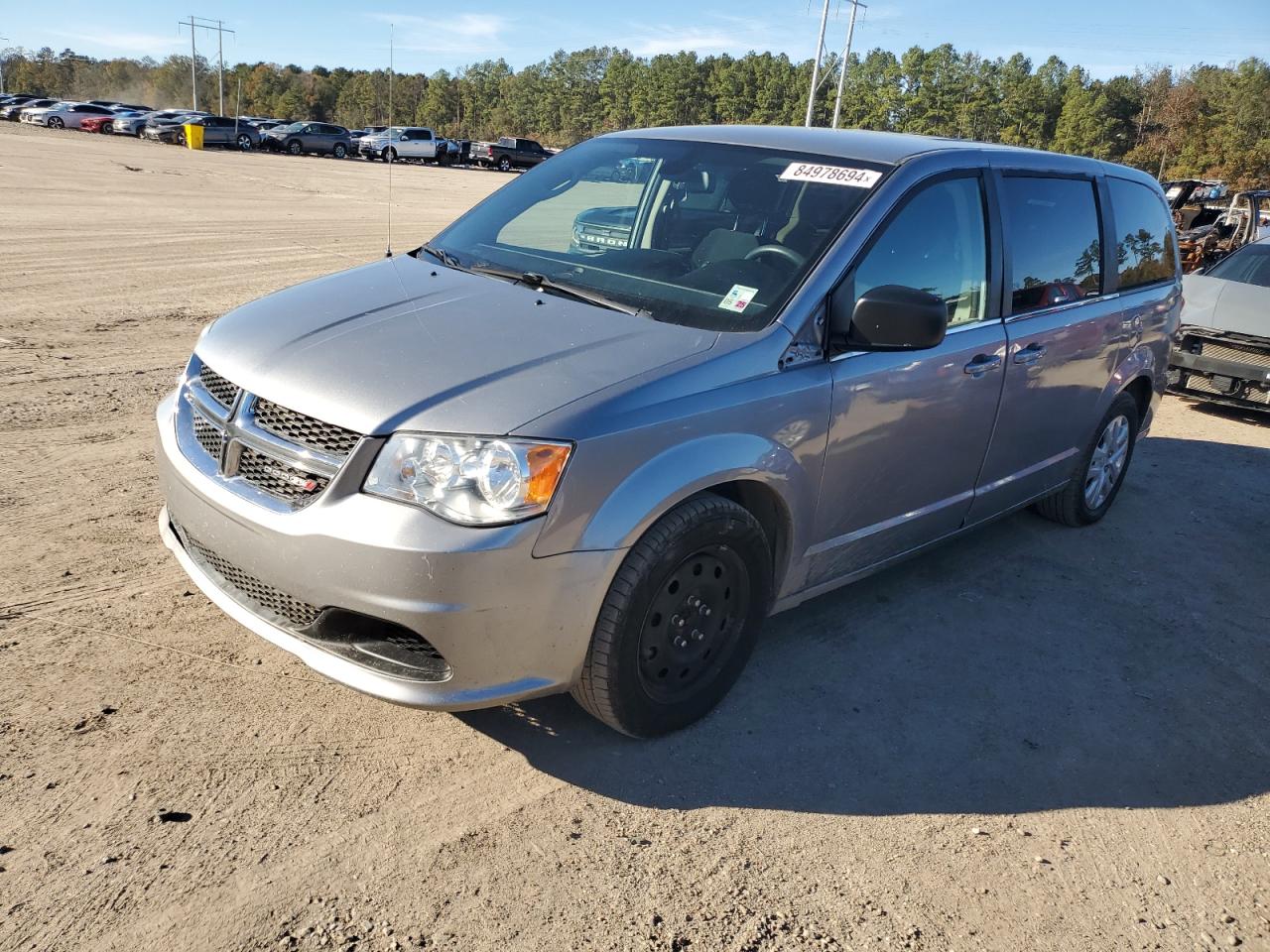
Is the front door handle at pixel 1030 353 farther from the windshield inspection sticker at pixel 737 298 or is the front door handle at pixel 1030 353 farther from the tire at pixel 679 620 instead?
the tire at pixel 679 620

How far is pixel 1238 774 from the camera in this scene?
3.58 m

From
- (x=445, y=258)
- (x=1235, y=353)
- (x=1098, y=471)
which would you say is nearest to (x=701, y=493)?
(x=445, y=258)

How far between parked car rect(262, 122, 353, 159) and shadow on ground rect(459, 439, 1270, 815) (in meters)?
53.1

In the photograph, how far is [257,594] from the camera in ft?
9.99

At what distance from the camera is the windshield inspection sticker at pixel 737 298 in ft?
11.3

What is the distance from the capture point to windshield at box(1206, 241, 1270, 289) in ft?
31.3

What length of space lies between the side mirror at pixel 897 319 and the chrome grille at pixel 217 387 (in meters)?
1.98

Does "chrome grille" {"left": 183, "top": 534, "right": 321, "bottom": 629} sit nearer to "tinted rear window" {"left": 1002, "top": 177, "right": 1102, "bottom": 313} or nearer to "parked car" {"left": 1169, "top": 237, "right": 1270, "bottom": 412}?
"tinted rear window" {"left": 1002, "top": 177, "right": 1102, "bottom": 313}

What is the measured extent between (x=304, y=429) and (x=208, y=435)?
0.54 meters

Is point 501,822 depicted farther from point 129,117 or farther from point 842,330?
point 129,117

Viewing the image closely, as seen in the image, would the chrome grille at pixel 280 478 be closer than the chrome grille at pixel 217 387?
Yes

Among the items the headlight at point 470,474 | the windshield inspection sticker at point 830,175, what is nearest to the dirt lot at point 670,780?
the headlight at point 470,474

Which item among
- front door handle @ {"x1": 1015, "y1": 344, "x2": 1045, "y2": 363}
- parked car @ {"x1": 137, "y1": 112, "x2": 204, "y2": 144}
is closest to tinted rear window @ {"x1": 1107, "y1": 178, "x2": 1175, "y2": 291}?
front door handle @ {"x1": 1015, "y1": 344, "x2": 1045, "y2": 363}

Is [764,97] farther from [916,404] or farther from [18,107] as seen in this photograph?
[916,404]
